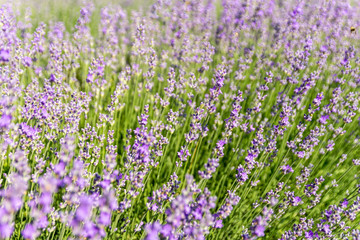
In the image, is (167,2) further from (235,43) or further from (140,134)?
(140,134)

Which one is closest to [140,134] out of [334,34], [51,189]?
[51,189]

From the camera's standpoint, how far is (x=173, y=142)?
12.1ft

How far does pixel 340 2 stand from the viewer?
6.45 m

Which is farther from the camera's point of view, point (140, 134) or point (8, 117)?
point (140, 134)

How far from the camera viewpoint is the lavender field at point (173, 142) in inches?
68.5

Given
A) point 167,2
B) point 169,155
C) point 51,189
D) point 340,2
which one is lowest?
point 51,189

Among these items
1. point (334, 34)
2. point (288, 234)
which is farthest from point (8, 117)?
point (334, 34)

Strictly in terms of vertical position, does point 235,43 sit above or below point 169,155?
above

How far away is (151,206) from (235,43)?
14.0 feet

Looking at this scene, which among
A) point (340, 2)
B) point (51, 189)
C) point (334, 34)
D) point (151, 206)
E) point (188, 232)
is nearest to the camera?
point (51, 189)

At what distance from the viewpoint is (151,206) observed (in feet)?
7.06

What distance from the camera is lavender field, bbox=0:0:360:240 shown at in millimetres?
1739

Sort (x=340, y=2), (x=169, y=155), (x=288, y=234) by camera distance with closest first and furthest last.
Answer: (x=288, y=234) → (x=169, y=155) → (x=340, y=2)

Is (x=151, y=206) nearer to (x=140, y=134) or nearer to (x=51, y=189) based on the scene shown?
(x=140, y=134)
